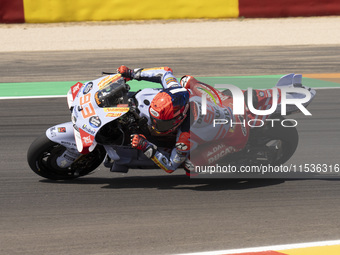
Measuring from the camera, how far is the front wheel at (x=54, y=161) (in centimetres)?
676

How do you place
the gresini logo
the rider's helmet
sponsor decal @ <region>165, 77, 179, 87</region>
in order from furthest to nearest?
the gresini logo < sponsor decal @ <region>165, 77, 179, 87</region> < the rider's helmet

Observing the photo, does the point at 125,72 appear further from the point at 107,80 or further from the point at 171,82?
the point at 171,82

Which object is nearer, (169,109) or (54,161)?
(169,109)

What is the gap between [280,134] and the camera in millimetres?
7008

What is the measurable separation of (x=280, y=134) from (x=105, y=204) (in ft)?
6.58

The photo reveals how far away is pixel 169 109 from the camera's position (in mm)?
6164

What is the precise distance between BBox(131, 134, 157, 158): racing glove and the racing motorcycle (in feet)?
0.74

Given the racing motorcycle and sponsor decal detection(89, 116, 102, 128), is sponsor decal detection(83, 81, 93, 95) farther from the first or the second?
sponsor decal detection(89, 116, 102, 128)

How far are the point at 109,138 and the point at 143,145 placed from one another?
441mm

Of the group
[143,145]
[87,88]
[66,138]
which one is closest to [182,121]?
[143,145]

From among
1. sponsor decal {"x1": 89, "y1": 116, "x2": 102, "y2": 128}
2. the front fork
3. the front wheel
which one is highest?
sponsor decal {"x1": 89, "y1": 116, "x2": 102, "y2": 128}

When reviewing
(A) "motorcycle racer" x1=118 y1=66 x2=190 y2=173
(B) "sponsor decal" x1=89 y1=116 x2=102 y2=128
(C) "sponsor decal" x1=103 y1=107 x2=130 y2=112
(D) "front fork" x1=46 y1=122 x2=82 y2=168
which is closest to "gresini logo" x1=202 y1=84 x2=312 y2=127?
(A) "motorcycle racer" x1=118 y1=66 x2=190 y2=173

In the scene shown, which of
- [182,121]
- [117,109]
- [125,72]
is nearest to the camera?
[117,109]

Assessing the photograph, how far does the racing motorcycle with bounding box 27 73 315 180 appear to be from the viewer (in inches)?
250
